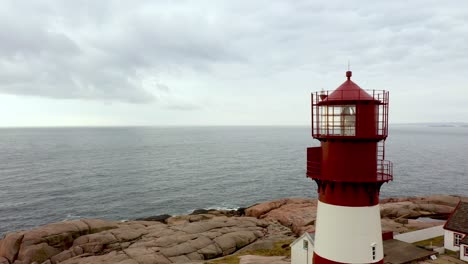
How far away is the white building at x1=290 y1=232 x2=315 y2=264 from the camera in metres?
24.9

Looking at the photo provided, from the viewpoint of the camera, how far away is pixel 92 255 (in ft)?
122

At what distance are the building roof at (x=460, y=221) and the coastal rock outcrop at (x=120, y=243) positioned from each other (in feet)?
66.3

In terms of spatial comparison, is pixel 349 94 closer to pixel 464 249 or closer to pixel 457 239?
pixel 464 249

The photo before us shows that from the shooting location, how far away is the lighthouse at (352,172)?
12203 millimetres

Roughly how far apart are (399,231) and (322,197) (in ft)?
103

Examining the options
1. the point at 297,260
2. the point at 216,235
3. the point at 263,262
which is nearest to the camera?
the point at 297,260

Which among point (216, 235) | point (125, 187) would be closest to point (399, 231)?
point (216, 235)

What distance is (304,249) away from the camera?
25609 millimetres

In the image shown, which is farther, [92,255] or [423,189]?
[423,189]

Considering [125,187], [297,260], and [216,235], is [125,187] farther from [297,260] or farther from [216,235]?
[297,260]

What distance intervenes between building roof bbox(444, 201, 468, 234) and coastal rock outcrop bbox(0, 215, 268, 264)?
20.2 metres

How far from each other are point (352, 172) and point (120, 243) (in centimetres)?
3461

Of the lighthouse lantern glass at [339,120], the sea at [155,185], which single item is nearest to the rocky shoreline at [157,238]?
the sea at [155,185]

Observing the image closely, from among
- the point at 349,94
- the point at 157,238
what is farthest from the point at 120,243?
the point at 349,94
